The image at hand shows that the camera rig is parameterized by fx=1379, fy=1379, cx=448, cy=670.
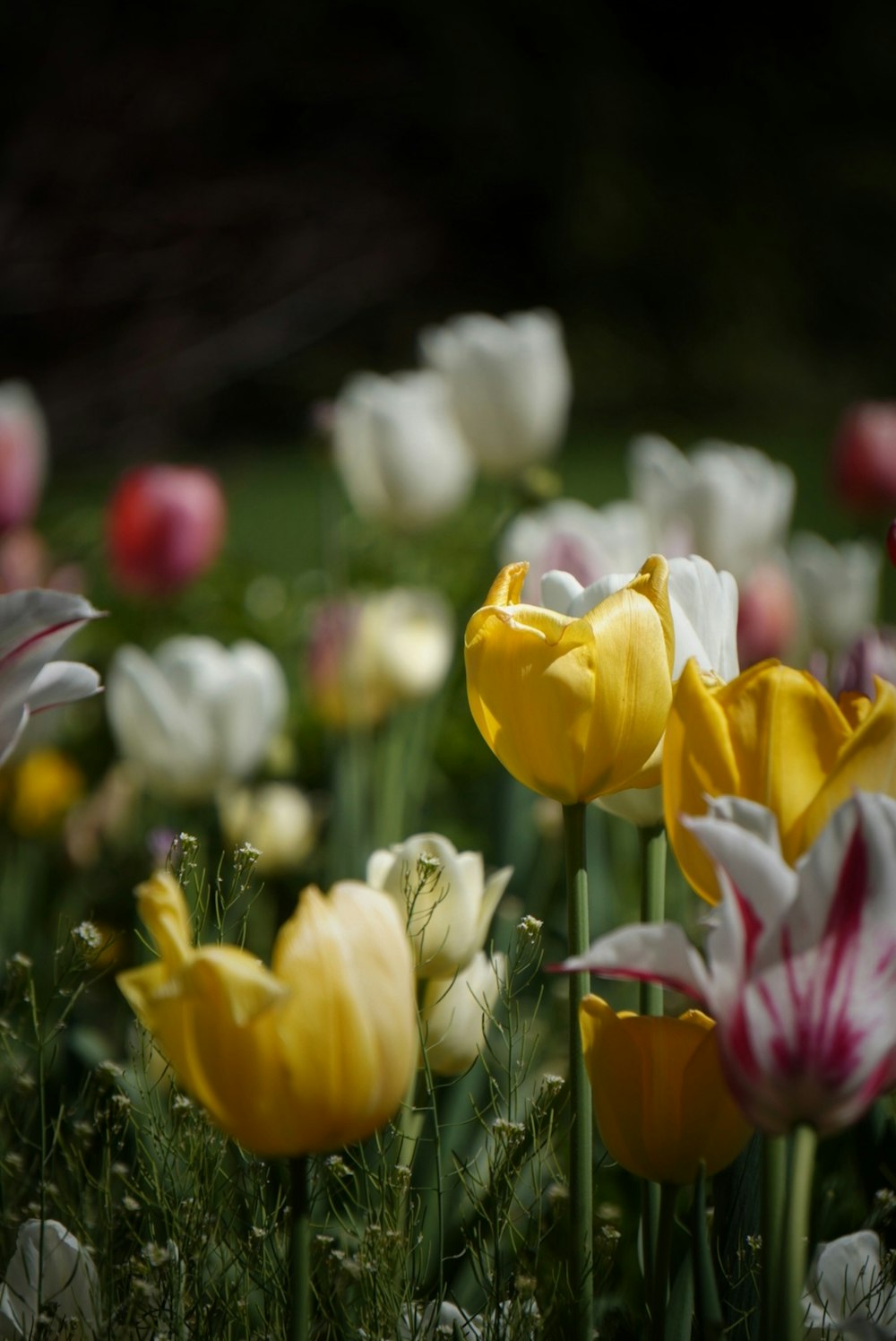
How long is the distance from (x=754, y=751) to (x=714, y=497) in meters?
0.62

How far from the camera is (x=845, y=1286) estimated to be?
363 mm

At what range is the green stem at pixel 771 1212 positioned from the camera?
0.30m

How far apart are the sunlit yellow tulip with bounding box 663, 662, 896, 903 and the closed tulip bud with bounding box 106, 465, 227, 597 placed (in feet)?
2.65

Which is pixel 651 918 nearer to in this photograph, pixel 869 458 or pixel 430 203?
pixel 869 458

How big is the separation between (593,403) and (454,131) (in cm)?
103

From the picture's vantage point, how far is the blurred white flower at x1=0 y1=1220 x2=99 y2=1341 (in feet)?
1.19

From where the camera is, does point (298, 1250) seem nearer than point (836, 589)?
Yes

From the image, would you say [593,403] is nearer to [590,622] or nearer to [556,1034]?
[556,1034]

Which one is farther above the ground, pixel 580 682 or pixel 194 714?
pixel 580 682

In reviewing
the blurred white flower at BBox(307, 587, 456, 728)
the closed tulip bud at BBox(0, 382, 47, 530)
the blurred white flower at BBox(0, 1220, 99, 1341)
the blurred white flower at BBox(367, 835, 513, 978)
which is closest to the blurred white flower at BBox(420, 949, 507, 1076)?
the blurred white flower at BBox(367, 835, 513, 978)

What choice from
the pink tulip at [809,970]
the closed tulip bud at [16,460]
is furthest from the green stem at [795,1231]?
the closed tulip bud at [16,460]

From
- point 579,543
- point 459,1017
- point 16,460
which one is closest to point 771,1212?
point 459,1017

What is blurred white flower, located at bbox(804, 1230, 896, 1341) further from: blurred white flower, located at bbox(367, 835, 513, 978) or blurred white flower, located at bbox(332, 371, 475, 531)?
blurred white flower, located at bbox(332, 371, 475, 531)

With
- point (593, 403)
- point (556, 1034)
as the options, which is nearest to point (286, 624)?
point (556, 1034)
